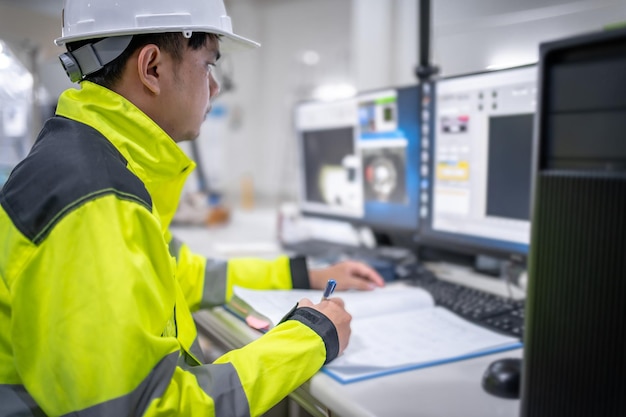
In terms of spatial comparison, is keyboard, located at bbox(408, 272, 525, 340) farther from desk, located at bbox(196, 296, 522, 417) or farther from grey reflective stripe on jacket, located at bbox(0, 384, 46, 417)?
grey reflective stripe on jacket, located at bbox(0, 384, 46, 417)

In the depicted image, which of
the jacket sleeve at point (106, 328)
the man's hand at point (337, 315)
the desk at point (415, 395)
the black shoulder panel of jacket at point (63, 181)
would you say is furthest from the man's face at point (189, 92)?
the desk at point (415, 395)

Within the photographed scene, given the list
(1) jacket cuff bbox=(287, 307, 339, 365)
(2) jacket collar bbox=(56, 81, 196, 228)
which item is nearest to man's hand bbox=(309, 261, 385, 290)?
(1) jacket cuff bbox=(287, 307, 339, 365)

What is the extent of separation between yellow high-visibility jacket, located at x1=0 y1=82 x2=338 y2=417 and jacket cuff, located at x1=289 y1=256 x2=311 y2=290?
0.37 m

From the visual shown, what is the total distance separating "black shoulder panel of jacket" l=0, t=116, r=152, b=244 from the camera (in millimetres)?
629

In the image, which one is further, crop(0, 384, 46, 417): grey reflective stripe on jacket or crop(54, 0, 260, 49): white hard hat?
crop(54, 0, 260, 49): white hard hat

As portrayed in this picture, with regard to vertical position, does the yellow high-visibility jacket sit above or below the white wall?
below

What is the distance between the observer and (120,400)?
594mm

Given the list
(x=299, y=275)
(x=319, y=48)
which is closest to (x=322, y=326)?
(x=299, y=275)

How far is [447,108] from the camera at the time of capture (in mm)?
1259

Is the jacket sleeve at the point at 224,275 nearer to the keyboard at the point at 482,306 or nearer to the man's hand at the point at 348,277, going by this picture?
the man's hand at the point at 348,277

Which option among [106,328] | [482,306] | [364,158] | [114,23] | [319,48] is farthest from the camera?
[319,48]

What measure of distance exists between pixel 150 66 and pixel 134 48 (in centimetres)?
4

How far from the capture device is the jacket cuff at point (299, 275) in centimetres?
115

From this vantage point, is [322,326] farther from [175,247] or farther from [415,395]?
[175,247]
